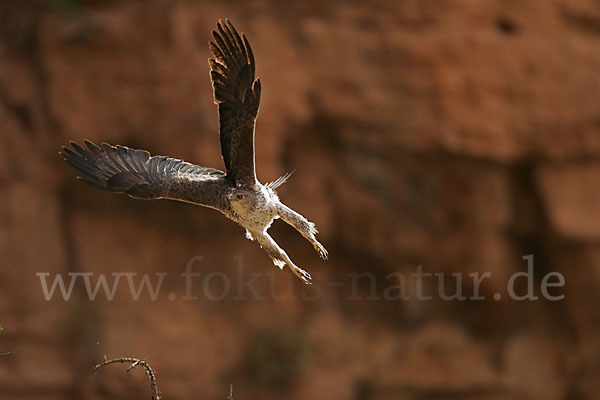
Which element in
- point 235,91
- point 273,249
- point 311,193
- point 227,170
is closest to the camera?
point 235,91

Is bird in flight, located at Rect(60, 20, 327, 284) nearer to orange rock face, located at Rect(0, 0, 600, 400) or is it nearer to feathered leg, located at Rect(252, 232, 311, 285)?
feathered leg, located at Rect(252, 232, 311, 285)

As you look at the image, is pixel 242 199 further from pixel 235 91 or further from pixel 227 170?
pixel 235 91

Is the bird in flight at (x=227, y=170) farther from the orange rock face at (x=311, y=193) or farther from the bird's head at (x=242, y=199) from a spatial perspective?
the orange rock face at (x=311, y=193)

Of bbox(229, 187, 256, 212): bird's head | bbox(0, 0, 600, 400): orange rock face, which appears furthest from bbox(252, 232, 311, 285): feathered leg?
bbox(0, 0, 600, 400): orange rock face

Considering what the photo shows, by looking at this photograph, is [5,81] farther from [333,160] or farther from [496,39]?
[496,39]

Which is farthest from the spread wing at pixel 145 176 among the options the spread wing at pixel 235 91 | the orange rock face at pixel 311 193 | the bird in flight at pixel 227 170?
the orange rock face at pixel 311 193

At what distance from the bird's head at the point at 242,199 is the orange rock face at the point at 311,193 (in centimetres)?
370

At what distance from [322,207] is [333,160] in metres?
0.45

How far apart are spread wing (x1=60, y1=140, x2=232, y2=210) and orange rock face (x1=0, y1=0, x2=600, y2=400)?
3.11m

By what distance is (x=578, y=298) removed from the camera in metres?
9.04

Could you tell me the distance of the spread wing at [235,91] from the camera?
4.40 m

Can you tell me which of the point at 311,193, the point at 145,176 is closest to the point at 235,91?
the point at 145,176

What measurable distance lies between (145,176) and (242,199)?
70 cm

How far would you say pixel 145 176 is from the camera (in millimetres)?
4957
